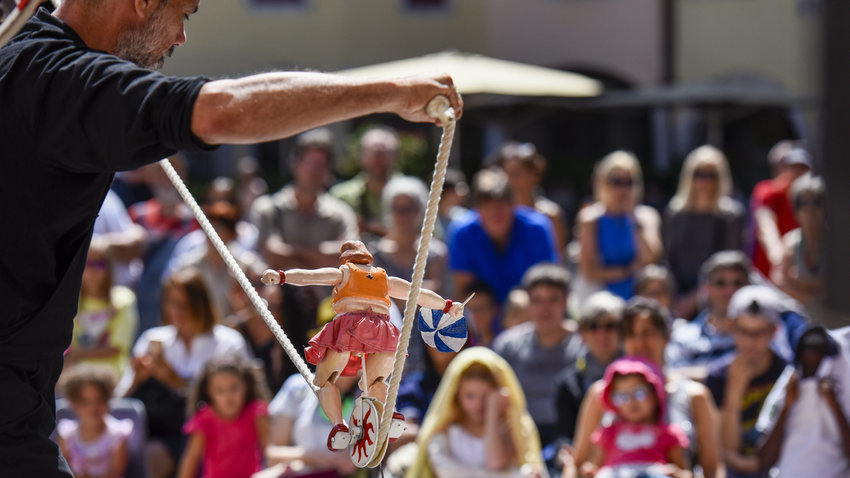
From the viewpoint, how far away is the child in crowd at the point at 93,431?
18.1ft

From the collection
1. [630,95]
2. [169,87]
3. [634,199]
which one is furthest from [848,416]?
[630,95]

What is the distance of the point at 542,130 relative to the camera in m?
22.1

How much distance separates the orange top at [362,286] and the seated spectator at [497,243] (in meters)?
3.82

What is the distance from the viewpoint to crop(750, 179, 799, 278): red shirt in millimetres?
7785

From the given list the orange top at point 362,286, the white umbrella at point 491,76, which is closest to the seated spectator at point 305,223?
the orange top at point 362,286

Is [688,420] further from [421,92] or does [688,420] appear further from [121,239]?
[121,239]

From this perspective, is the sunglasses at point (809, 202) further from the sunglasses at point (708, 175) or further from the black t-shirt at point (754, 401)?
the black t-shirt at point (754, 401)

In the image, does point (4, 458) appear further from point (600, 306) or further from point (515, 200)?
point (515, 200)

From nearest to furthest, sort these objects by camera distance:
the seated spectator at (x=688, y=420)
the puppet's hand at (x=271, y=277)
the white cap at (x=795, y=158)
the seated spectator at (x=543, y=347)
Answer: the puppet's hand at (x=271, y=277) < the seated spectator at (x=688, y=420) < the seated spectator at (x=543, y=347) < the white cap at (x=795, y=158)

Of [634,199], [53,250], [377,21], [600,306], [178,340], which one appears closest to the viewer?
[53,250]

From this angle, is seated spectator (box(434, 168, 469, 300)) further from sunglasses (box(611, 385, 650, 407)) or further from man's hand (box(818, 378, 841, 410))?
man's hand (box(818, 378, 841, 410))

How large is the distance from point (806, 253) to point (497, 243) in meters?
1.87

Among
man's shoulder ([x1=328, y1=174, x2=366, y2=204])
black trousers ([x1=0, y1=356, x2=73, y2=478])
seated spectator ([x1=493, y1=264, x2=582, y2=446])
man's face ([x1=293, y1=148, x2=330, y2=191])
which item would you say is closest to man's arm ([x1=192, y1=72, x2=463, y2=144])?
black trousers ([x1=0, y1=356, x2=73, y2=478])

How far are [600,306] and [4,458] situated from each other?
3475 mm
